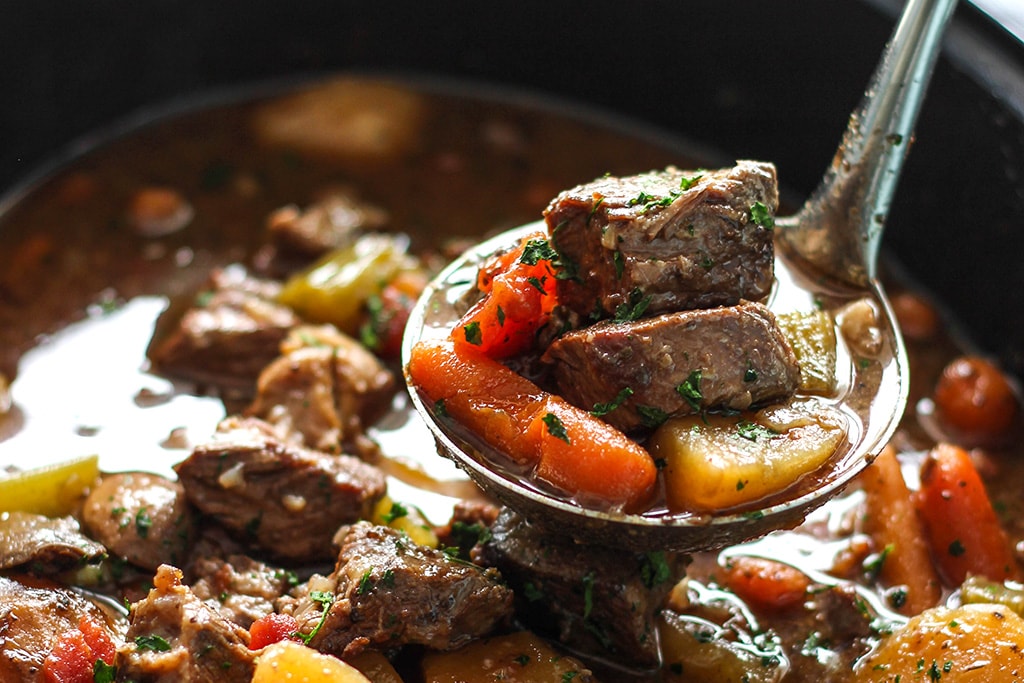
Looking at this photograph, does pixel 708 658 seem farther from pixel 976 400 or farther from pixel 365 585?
pixel 976 400

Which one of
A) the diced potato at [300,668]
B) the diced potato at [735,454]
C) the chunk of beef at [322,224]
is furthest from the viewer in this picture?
the chunk of beef at [322,224]

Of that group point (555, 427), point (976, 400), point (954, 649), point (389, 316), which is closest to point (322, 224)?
point (389, 316)

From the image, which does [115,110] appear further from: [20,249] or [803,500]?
[803,500]

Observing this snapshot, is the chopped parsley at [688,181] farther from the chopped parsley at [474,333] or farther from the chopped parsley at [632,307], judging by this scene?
the chopped parsley at [474,333]

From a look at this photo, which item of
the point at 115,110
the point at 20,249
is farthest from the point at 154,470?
the point at 115,110

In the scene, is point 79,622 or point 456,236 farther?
point 456,236

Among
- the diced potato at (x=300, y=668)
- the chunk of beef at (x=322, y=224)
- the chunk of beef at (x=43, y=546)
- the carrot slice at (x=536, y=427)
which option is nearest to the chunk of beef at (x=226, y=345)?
the chunk of beef at (x=322, y=224)

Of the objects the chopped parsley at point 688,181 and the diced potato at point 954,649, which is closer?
the chopped parsley at point 688,181
